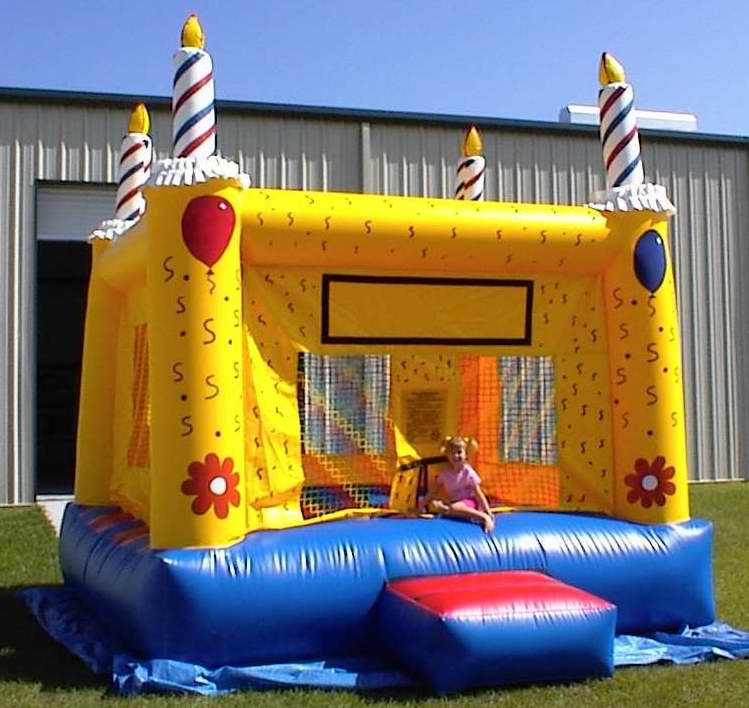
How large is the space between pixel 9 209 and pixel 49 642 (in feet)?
27.2

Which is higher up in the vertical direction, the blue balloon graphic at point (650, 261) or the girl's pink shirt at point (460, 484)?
the blue balloon graphic at point (650, 261)

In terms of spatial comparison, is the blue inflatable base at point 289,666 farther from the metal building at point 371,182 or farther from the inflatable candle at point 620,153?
the metal building at point 371,182

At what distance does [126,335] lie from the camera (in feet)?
25.9

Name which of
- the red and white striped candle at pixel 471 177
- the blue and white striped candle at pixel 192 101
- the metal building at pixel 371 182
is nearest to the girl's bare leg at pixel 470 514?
the blue and white striped candle at pixel 192 101

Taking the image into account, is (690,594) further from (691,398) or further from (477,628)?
(691,398)

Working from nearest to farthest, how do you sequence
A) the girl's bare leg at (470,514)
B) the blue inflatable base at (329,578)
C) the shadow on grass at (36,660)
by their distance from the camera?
the blue inflatable base at (329,578)
the shadow on grass at (36,660)
the girl's bare leg at (470,514)

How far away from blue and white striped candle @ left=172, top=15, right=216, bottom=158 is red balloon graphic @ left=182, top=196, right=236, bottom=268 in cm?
31

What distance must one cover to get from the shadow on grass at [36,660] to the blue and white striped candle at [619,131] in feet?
13.1

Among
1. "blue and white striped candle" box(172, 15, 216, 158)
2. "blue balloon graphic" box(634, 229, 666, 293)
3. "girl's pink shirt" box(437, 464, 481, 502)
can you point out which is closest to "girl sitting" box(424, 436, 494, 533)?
"girl's pink shirt" box(437, 464, 481, 502)

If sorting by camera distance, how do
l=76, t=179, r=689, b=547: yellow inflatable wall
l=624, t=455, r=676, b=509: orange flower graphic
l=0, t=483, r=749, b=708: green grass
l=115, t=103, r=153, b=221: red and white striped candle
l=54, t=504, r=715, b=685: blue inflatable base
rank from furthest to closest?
l=115, t=103, r=153, b=221: red and white striped candle, l=624, t=455, r=676, b=509: orange flower graphic, l=76, t=179, r=689, b=547: yellow inflatable wall, l=54, t=504, r=715, b=685: blue inflatable base, l=0, t=483, r=749, b=708: green grass

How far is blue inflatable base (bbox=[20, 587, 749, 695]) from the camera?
536cm

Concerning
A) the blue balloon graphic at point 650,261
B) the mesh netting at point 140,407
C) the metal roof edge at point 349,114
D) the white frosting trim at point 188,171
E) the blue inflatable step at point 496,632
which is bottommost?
the blue inflatable step at point 496,632

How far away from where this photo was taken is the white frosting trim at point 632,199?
6.71m

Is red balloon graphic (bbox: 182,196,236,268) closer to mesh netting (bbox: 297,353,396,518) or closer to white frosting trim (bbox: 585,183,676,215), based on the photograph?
mesh netting (bbox: 297,353,396,518)
